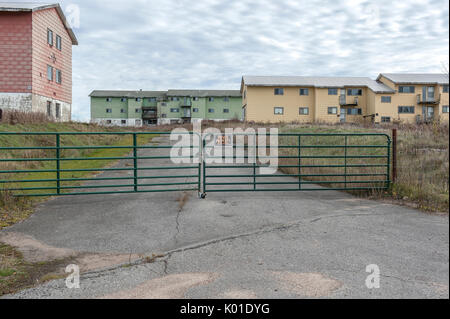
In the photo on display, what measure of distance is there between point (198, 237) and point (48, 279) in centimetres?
246

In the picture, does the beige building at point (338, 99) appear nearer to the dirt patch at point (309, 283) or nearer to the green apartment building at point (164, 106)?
the green apartment building at point (164, 106)

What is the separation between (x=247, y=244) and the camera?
5.77 metres

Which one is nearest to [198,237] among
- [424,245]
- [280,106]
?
[424,245]

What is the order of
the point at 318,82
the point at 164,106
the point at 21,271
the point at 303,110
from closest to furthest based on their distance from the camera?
the point at 21,271 → the point at 303,110 → the point at 318,82 → the point at 164,106

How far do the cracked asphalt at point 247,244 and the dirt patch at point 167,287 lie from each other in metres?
0.01

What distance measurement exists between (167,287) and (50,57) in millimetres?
31003

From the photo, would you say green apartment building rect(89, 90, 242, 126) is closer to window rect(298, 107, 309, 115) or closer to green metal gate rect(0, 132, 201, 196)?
window rect(298, 107, 309, 115)

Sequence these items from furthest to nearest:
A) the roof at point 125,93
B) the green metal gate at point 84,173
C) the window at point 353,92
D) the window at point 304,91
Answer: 1. the roof at point 125,93
2. the window at point 353,92
3. the window at point 304,91
4. the green metal gate at point 84,173

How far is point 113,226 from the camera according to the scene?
705 cm

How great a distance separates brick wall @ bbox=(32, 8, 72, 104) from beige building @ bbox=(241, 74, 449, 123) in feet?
71.0

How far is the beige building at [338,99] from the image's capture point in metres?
47.1

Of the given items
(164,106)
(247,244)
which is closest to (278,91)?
(164,106)

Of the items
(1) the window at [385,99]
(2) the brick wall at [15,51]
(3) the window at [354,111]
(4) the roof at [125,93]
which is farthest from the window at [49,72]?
(4) the roof at [125,93]

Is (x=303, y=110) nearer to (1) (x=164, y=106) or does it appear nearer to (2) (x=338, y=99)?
(2) (x=338, y=99)
